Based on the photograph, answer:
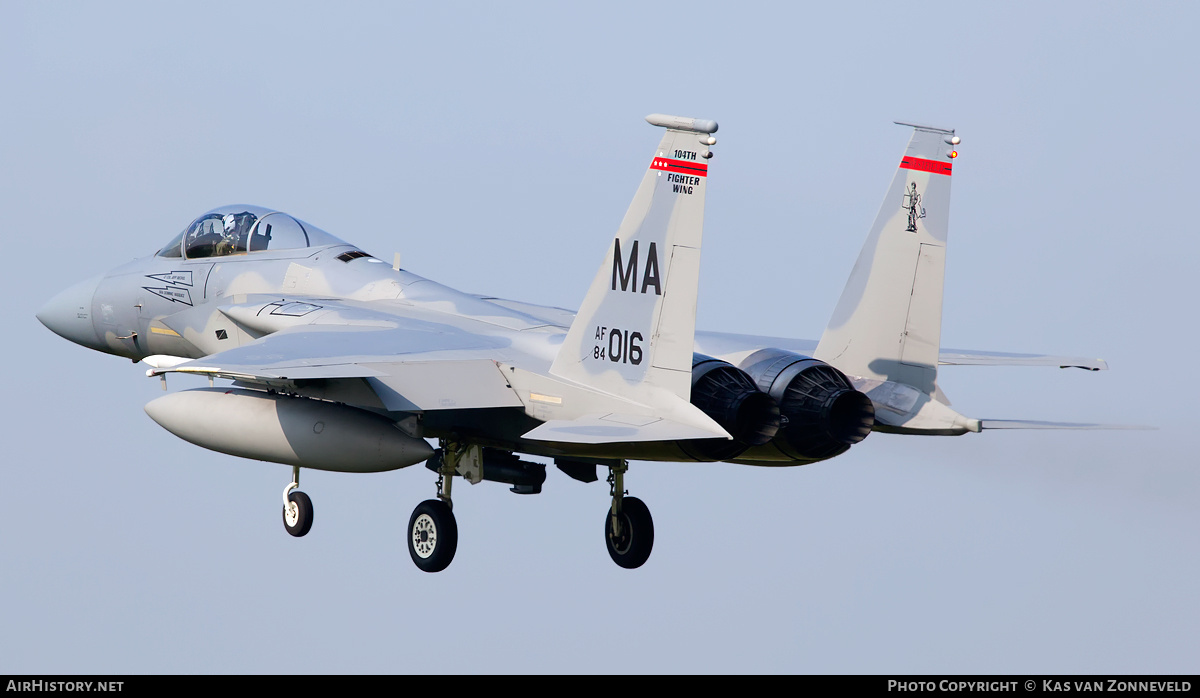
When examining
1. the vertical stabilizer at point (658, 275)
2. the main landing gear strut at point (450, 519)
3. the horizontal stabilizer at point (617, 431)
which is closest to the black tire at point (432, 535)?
the main landing gear strut at point (450, 519)

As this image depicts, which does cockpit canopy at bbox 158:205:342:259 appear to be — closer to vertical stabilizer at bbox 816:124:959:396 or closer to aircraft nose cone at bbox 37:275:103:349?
aircraft nose cone at bbox 37:275:103:349

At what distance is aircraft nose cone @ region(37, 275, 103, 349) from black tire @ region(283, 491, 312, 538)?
10.7 feet

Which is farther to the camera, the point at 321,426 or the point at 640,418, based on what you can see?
the point at 321,426

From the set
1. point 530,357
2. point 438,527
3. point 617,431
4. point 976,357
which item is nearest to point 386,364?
point 530,357

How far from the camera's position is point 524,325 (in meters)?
16.5

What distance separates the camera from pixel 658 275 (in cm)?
1384

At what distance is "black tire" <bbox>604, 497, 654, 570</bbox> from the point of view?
17156 millimetres

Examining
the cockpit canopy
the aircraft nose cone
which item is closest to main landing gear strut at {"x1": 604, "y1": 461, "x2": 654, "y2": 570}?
the cockpit canopy

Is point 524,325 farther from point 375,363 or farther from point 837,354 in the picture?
point 837,354

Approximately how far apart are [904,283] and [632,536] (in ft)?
12.9

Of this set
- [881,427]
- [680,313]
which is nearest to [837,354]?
[881,427]

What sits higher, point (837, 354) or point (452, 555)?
point (837, 354)

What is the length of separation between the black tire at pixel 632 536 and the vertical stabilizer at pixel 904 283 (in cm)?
275

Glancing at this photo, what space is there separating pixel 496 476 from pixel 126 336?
4789 mm
